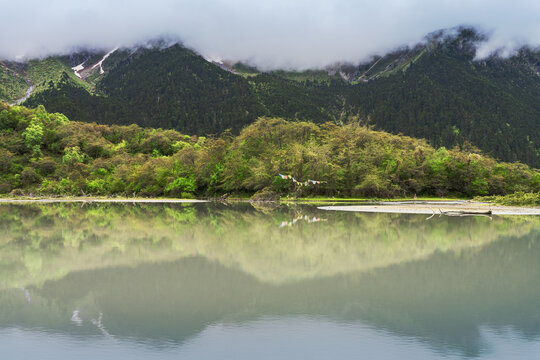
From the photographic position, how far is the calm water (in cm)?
659

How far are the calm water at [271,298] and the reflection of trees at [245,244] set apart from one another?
0.09 m

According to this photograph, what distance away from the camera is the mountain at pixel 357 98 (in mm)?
111812

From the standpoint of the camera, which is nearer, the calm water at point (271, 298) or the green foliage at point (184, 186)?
the calm water at point (271, 298)

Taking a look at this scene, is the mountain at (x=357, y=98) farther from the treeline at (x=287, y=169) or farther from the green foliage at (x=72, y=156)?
the treeline at (x=287, y=169)

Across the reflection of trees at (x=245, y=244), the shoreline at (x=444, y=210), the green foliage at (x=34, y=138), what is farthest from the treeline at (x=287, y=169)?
the reflection of trees at (x=245, y=244)

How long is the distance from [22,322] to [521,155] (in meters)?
115

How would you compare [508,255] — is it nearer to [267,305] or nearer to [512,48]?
[267,305]

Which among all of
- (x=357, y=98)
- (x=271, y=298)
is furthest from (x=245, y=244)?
(x=357, y=98)

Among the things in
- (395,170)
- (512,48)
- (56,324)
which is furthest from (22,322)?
(512,48)

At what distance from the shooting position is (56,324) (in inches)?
299

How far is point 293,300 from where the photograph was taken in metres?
8.94

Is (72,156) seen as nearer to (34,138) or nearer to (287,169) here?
(34,138)

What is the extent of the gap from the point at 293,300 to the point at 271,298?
49cm

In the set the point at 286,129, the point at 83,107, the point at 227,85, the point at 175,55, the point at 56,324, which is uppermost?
the point at 175,55
